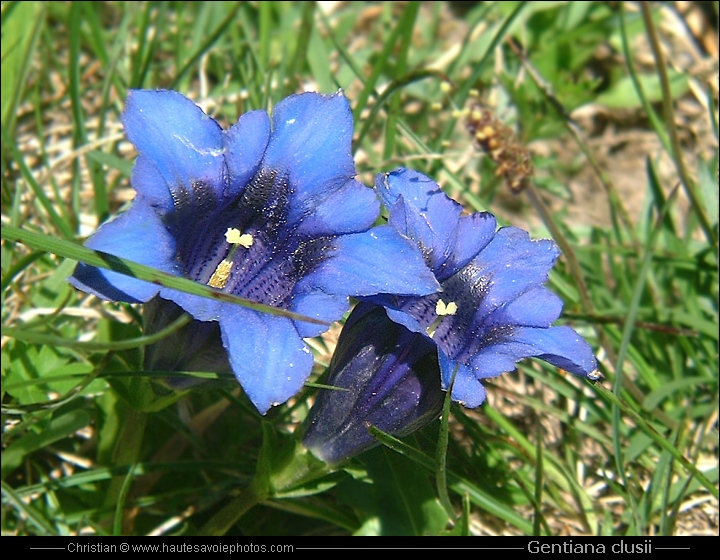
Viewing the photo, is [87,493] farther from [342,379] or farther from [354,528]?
[342,379]

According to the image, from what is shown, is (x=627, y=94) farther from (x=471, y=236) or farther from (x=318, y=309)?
(x=318, y=309)

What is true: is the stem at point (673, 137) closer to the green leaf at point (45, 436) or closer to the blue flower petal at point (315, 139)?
the blue flower petal at point (315, 139)

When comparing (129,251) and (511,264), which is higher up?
(129,251)

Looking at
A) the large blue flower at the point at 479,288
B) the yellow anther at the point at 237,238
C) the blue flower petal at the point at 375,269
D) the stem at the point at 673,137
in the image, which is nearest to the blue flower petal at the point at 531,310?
the large blue flower at the point at 479,288

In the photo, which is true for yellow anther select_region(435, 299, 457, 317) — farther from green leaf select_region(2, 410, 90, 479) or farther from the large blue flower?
green leaf select_region(2, 410, 90, 479)

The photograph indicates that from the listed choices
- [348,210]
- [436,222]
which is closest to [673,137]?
[436,222]

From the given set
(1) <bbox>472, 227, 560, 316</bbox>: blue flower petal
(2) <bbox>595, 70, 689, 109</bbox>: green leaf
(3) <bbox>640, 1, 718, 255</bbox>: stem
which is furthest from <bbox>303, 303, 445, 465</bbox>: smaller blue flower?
(2) <bbox>595, 70, 689, 109</bbox>: green leaf
